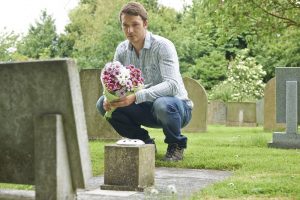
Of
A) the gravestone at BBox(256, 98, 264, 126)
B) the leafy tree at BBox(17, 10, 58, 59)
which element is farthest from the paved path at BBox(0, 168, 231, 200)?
the leafy tree at BBox(17, 10, 58, 59)

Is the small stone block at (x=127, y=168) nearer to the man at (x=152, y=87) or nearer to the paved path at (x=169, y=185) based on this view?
the paved path at (x=169, y=185)

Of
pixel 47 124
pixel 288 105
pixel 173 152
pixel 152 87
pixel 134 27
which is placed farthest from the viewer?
pixel 288 105

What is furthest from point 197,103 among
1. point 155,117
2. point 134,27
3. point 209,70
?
point 209,70

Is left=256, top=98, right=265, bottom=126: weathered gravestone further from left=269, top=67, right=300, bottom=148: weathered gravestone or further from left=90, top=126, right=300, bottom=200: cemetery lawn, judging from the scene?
left=90, top=126, right=300, bottom=200: cemetery lawn

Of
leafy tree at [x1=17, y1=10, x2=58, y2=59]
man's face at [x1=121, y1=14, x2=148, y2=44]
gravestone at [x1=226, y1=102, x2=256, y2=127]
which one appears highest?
leafy tree at [x1=17, y1=10, x2=58, y2=59]

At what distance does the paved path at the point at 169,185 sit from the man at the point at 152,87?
46cm

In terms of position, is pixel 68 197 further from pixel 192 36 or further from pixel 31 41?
pixel 31 41

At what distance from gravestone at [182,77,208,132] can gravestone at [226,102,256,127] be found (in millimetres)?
6923

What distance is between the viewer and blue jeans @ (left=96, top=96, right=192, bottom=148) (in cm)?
563

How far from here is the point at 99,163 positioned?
598 cm

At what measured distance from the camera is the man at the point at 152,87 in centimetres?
548

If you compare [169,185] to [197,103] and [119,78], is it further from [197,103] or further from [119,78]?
[197,103]

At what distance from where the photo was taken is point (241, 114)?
2027 cm

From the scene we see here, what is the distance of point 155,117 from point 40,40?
46.4 metres
